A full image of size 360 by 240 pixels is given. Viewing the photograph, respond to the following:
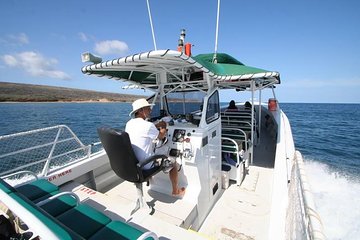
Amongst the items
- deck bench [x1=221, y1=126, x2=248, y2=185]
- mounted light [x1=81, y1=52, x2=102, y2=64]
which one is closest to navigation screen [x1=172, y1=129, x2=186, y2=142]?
deck bench [x1=221, y1=126, x2=248, y2=185]

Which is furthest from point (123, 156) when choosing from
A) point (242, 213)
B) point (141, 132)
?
point (242, 213)

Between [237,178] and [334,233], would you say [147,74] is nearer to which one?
[237,178]

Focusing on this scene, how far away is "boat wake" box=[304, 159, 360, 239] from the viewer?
4188 millimetres

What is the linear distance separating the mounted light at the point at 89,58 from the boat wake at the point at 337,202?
14.7 feet

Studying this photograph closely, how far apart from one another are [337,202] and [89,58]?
711 cm

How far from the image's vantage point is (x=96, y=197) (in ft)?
8.59

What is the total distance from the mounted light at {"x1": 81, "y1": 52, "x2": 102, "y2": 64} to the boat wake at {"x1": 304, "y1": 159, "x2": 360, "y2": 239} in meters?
4.49

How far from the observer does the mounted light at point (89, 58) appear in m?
2.55

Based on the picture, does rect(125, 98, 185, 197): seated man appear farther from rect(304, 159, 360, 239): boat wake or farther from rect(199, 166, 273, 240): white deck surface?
rect(304, 159, 360, 239): boat wake

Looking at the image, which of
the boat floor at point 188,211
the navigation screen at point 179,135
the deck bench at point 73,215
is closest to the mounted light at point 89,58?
the navigation screen at point 179,135

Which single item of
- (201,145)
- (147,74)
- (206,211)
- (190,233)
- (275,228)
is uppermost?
(147,74)

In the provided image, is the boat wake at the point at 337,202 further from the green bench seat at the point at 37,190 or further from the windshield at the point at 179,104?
the green bench seat at the point at 37,190

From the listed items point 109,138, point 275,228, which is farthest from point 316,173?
point 109,138

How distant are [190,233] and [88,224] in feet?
3.26
